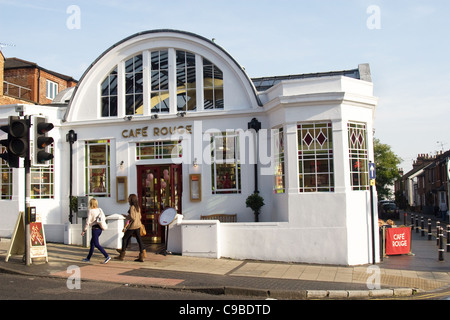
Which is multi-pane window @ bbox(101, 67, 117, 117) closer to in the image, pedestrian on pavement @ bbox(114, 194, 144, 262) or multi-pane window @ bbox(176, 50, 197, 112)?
multi-pane window @ bbox(176, 50, 197, 112)

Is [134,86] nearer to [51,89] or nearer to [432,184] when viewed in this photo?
[51,89]

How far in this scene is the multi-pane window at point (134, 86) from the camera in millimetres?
15070

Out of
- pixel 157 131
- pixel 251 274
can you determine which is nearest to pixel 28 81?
pixel 157 131

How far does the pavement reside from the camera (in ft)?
28.0

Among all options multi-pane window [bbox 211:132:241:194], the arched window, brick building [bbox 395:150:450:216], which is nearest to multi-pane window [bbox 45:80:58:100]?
the arched window

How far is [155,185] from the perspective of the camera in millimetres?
14375

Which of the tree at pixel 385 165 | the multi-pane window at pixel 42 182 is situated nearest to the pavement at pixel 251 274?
the multi-pane window at pixel 42 182

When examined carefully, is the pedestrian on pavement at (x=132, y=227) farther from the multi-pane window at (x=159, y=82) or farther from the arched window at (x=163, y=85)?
the multi-pane window at (x=159, y=82)

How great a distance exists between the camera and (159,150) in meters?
14.5

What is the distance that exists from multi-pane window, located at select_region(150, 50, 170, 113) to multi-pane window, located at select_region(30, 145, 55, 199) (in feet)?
12.9

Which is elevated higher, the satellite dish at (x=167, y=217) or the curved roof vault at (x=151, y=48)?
the curved roof vault at (x=151, y=48)

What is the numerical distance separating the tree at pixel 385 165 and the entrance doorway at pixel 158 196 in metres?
40.8

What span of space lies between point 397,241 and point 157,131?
27.4 feet

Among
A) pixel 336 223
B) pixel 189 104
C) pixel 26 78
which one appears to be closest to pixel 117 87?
pixel 189 104
